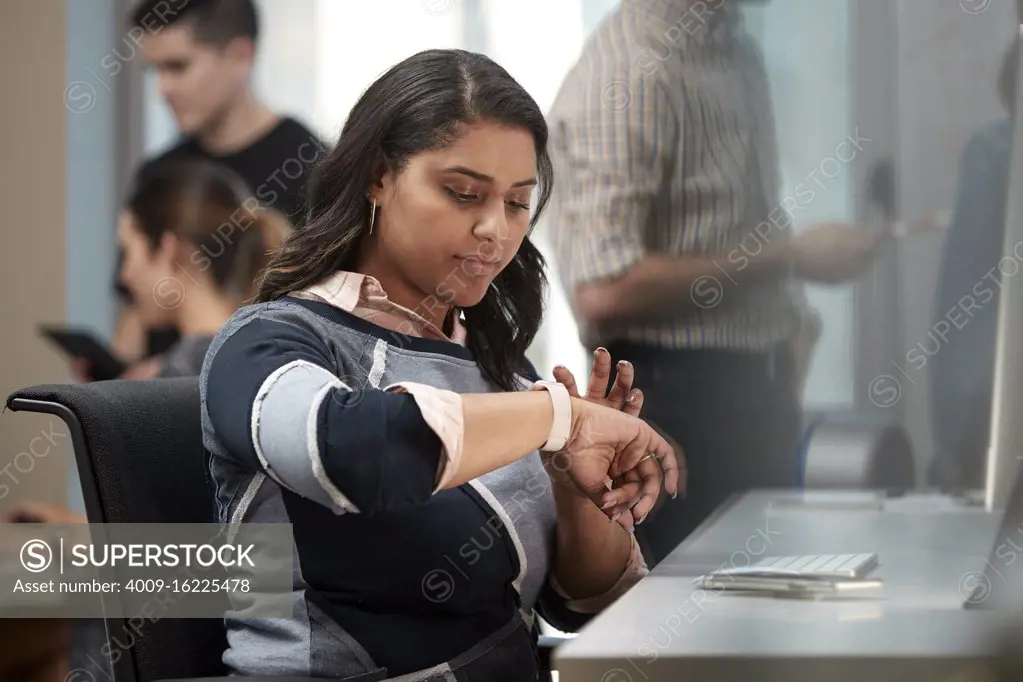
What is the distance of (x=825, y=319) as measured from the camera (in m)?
2.10

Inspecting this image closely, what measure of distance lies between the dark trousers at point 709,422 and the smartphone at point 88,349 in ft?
5.24

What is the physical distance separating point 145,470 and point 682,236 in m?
0.85

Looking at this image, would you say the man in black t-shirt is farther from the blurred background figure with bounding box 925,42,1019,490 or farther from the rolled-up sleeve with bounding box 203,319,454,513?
the rolled-up sleeve with bounding box 203,319,454,513

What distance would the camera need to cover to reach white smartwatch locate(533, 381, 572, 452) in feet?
2.94

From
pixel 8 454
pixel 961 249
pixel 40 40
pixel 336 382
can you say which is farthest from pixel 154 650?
pixel 40 40

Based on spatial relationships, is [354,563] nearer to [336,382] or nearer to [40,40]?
[336,382]

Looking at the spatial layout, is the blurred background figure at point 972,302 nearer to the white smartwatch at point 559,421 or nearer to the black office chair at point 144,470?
the white smartwatch at point 559,421

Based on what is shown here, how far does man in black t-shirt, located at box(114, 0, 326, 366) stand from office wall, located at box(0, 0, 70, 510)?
204 mm

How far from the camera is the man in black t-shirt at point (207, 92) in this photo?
2582 millimetres

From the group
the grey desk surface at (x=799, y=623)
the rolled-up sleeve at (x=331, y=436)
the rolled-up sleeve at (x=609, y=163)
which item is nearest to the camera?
the grey desk surface at (x=799, y=623)

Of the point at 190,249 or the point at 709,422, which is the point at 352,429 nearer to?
the point at 709,422

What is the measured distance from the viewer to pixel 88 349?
2750mm

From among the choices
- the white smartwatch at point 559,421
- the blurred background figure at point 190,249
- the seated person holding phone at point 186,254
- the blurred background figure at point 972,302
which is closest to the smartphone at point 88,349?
the seated person holding phone at point 186,254

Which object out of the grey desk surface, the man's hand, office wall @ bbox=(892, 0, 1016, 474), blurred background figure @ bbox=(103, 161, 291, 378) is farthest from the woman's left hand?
blurred background figure @ bbox=(103, 161, 291, 378)
